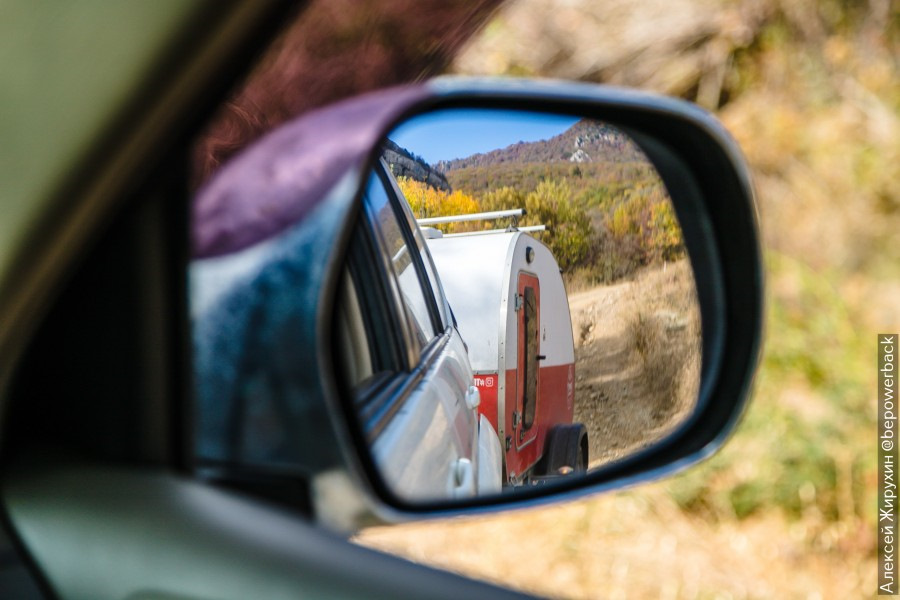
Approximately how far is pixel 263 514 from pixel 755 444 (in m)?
4.03

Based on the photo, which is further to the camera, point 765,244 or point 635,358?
point 765,244

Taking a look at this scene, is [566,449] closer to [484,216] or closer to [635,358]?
[635,358]

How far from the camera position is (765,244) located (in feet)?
18.4

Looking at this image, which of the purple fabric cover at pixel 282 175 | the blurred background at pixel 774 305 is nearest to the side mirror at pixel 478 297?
the purple fabric cover at pixel 282 175

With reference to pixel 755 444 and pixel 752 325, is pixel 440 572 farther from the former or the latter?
pixel 755 444

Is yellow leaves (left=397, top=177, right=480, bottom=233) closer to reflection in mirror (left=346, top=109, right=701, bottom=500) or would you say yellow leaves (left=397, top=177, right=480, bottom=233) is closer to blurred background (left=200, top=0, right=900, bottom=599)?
reflection in mirror (left=346, top=109, right=701, bottom=500)

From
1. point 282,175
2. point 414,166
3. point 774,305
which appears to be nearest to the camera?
point 282,175

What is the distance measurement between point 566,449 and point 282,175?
62 centimetres


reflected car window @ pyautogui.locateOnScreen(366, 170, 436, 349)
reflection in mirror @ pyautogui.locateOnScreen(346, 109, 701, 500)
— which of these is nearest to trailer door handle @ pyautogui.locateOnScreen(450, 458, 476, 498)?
reflection in mirror @ pyautogui.locateOnScreen(346, 109, 701, 500)

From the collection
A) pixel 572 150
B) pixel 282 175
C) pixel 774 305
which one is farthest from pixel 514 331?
pixel 774 305

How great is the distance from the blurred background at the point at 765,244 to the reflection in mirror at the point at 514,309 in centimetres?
152

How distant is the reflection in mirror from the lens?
119 centimetres

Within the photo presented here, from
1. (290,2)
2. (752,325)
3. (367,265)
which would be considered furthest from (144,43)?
(752,325)

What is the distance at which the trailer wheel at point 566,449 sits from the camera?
134 cm
